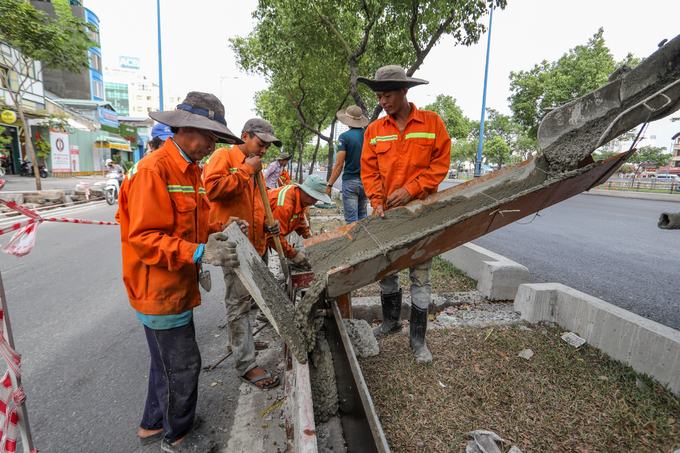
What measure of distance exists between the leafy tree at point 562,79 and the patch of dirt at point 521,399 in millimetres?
19963

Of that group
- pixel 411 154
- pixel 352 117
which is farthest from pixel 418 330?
pixel 352 117

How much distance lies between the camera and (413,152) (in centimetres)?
289

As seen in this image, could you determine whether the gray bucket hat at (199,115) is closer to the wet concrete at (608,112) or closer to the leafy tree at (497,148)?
the wet concrete at (608,112)

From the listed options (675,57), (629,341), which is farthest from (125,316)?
(675,57)

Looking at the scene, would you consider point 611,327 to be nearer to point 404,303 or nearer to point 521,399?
point 521,399

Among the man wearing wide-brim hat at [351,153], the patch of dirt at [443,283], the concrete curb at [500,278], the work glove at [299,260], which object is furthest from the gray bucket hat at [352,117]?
the concrete curb at [500,278]

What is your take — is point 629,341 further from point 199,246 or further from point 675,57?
point 199,246

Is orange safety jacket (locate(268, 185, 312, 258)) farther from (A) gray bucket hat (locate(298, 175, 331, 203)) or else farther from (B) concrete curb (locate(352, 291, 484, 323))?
(B) concrete curb (locate(352, 291, 484, 323))

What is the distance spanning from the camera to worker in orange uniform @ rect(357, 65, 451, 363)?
2840 mm

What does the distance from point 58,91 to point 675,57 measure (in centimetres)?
4452

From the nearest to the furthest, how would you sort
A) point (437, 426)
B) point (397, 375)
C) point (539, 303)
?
point (437, 426) < point (397, 375) < point (539, 303)

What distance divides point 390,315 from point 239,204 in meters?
1.69

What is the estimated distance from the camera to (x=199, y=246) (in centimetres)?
184

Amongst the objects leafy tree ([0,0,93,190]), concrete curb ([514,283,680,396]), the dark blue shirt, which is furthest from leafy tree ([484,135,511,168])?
concrete curb ([514,283,680,396])
